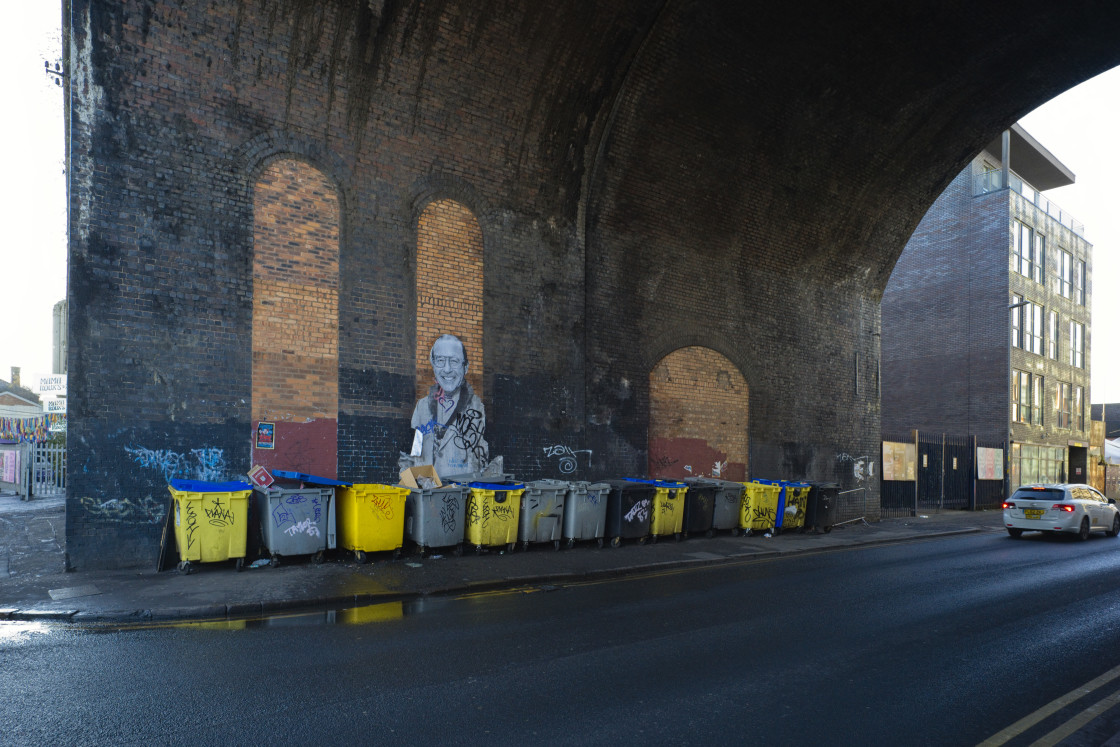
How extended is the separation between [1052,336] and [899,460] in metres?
16.9

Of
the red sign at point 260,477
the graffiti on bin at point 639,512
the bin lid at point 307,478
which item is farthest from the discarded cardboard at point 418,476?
the graffiti on bin at point 639,512

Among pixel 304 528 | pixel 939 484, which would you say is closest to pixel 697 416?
pixel 304 528

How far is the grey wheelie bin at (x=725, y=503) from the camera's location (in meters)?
14.3

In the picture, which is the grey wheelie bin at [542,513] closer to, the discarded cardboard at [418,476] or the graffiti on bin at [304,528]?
the discarded cardboard at [418,476]

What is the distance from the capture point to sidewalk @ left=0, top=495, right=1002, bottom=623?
7465 millimetres

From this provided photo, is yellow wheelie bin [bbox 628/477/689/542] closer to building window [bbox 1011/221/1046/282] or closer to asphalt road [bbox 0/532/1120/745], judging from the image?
asphalt road [bbox 0/532/1120/745]

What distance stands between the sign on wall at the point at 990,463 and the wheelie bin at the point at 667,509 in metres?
18.3

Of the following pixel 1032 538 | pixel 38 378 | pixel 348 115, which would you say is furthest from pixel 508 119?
pixel 38 378

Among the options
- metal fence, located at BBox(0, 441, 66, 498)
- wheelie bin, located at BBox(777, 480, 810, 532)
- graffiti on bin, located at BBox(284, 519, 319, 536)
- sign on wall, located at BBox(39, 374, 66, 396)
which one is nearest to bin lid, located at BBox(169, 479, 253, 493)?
graffiti on bin, located at BBox(284, 519, 319, 536)

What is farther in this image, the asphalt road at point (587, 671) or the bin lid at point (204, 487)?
the bin lid at point (204, 487)

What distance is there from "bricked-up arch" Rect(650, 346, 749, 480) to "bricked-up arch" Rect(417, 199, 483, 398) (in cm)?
452

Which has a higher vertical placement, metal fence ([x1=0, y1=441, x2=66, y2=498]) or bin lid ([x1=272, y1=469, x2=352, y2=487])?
bin lid ([x1=272, y1=469, x2=352, y2=487])

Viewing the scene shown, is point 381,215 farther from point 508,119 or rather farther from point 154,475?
point 154,475

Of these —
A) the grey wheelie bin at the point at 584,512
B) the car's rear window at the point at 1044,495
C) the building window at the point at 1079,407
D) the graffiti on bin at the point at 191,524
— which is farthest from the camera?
the building window at the point at 1079,407
